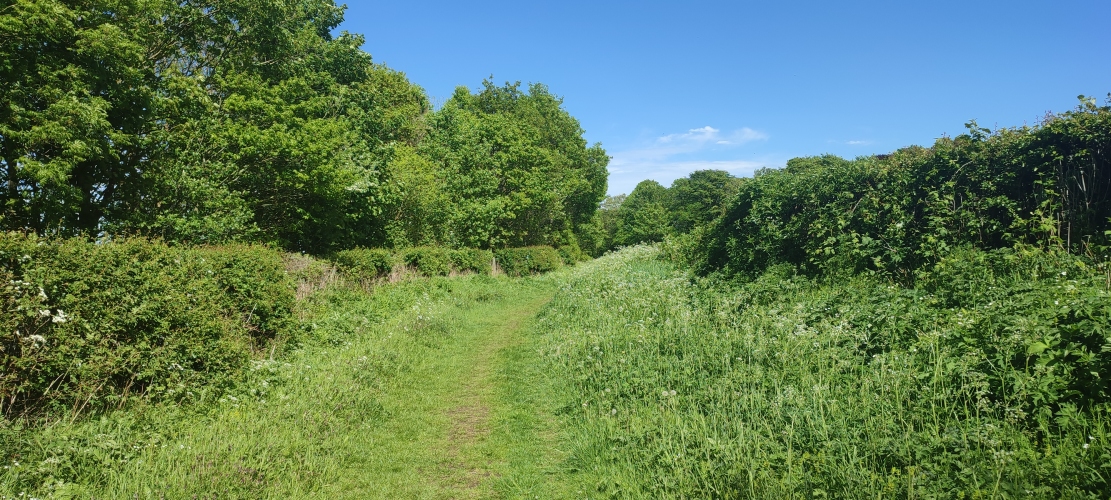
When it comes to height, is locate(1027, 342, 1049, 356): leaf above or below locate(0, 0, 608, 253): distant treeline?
below

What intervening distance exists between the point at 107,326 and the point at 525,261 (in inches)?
1122

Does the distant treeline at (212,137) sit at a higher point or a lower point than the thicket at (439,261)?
higher

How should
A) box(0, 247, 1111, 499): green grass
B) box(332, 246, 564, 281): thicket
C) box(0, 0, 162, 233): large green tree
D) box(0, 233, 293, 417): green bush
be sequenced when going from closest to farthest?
1. box(0, 247, 1111, 499): green grass
2. box(0, 233, 293, 417): green bush
3. box(0, 0, 162, 233): large green tree
4. box(332, 246, 564, 281): thicket

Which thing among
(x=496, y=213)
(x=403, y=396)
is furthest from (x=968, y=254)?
(x=496, y=213)

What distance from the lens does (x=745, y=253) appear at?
14.4m

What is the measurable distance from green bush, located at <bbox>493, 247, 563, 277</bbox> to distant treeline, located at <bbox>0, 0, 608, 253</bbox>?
2.09 m

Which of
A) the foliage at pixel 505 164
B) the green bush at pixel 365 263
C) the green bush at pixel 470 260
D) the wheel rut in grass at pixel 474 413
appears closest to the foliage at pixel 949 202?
the wheel rut in grass at pixel 474 413

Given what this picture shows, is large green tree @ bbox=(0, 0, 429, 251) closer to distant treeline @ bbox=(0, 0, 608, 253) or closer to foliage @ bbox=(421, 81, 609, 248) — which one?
distant treeline @ bbox=(0, 0, 608, 253)

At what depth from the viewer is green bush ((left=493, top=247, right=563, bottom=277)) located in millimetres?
33750

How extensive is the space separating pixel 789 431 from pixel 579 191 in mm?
48883

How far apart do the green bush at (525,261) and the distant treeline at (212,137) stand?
2.09 metres

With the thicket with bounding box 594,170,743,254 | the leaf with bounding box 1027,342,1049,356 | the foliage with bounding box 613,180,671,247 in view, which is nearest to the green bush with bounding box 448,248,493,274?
the leaf with bounding box 1027,342,1049,356

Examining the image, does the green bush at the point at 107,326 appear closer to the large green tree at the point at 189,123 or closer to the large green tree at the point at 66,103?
the large green tree at the point at 66,103

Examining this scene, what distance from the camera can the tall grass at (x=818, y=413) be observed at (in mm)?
3629
